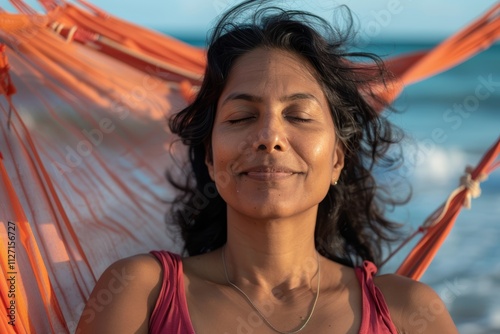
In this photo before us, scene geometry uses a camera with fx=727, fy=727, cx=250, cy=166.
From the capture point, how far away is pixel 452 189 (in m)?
2.76

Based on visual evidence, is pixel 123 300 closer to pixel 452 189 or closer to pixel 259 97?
pixel 259 97

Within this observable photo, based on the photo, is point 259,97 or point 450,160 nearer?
point 259,97

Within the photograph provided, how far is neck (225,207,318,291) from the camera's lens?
6.06ft

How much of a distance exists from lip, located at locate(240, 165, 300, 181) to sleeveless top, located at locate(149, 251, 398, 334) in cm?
32

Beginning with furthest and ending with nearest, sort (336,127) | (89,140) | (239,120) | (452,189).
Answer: (452,189), (89,140), (336,127), (239,120)

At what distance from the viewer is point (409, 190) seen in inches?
109

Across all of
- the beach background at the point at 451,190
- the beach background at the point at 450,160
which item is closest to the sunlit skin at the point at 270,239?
the beach background at the point at 450,160

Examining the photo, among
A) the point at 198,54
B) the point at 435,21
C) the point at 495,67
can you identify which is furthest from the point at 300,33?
the point at 435,21

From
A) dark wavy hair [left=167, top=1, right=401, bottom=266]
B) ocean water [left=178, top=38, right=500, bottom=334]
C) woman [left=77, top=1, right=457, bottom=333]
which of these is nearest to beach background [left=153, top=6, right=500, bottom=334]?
ocean water [left=178, top=38, right=500, bottom=334]

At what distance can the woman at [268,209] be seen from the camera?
5.62 feet

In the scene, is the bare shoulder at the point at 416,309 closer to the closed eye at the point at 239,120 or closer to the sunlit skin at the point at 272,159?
the sunlit skin at the point at 272,159

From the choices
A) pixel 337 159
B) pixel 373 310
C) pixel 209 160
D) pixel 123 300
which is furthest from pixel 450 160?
pixel 123 300

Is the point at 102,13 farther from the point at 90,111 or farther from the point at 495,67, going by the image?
the point at 495,67

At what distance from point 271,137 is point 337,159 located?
0.32 meters
